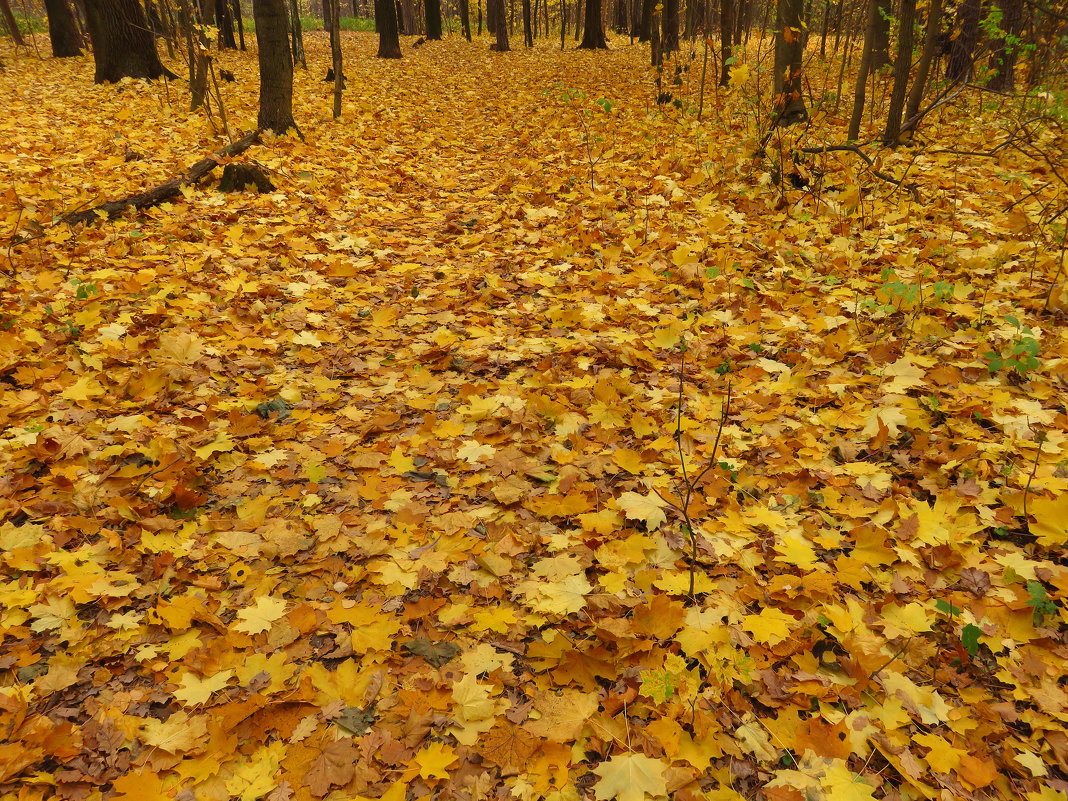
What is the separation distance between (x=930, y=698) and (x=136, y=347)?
4.18m

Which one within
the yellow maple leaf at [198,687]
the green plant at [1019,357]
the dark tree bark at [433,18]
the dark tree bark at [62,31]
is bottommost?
the yellow maple leaf at [198,687]

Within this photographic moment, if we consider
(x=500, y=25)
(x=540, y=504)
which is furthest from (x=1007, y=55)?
(x=500, y=25)

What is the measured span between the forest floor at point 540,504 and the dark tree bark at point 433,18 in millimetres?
20052

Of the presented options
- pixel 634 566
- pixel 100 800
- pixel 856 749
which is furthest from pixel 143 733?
pixel 856 749

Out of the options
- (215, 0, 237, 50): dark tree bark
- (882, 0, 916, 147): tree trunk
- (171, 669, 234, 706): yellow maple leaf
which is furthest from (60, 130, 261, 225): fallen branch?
(215, 0, 237, 50): dark tree bark

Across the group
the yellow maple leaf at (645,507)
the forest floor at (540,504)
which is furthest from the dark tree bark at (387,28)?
the yellow maple leaf at (645,507)

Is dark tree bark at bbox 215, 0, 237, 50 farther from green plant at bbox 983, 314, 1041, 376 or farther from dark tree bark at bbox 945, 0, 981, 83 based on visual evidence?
green plant at bbox 983, 314, 1041, 376

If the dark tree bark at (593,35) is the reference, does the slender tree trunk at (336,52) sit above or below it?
below

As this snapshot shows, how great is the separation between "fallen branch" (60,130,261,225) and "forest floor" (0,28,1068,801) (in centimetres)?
18

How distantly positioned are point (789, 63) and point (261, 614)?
23.3ft

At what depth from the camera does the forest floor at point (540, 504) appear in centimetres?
176

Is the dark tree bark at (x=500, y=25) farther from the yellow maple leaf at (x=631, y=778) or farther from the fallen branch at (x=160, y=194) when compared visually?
the yellow maple leaf at (x=631, y=778)

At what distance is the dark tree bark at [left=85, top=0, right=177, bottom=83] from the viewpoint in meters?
9.88

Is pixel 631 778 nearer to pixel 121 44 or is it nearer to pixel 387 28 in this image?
pixel 121 44
